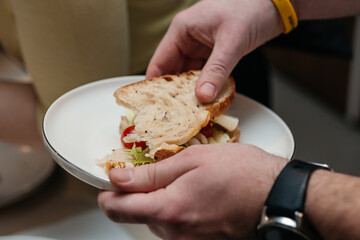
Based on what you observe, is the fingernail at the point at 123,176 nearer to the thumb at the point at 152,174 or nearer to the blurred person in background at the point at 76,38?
the thumb at the point at 152,174

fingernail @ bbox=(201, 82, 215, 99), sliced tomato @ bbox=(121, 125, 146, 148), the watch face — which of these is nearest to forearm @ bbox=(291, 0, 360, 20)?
fingernail @ bbox=(201, 82, 215, 99)

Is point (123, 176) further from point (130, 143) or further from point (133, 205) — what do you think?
point (130, 143)

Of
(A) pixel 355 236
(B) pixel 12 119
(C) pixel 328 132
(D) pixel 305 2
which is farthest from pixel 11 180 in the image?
(C) pixel 328 132

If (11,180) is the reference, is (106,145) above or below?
above

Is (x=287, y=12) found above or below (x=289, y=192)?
above

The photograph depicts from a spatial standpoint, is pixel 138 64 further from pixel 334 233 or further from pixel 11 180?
→ pixel 334 233

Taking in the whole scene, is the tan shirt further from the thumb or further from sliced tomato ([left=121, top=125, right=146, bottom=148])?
the thumb

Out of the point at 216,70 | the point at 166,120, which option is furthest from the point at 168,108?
the point at 216,70

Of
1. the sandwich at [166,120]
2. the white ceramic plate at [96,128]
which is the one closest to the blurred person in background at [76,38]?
the white ceramic plate at [96,128]
